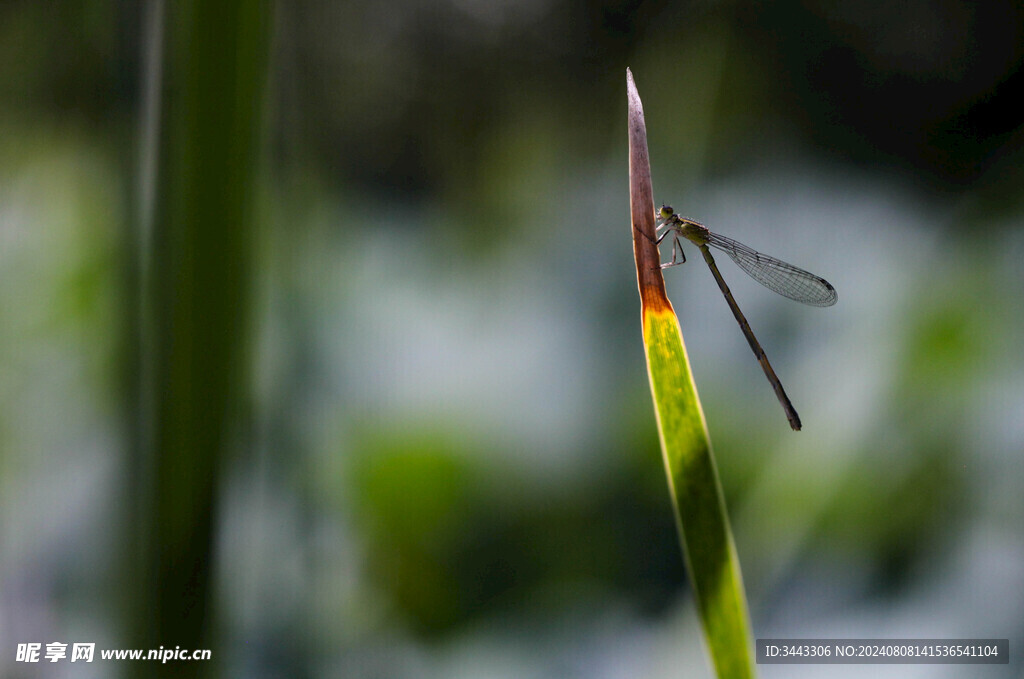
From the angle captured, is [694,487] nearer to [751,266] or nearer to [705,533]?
[705,533]

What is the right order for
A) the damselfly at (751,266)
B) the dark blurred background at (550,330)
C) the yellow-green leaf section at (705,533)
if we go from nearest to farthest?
1. the yellow-green leaf section at (705,533)
2. the dark blurred background at (550,330)
3. the damselfly at (751,266)

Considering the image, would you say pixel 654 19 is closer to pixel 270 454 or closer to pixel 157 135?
pixel 270 454

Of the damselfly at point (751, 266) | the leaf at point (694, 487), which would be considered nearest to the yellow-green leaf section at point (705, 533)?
the leaf at point (694, 487)

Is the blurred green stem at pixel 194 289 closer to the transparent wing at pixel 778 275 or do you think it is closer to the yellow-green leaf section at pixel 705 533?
the yellow-green leaf section at pixel 705 533

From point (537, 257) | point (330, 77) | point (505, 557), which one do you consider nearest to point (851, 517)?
point (505, 557)

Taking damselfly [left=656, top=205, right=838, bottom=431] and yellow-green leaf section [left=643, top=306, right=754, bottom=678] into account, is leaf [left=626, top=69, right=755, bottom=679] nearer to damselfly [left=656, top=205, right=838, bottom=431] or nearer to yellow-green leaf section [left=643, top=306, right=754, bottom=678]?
yellow-green leaf section [left=643, top=306, right=754, bottom=678]

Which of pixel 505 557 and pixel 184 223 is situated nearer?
pixel 184 223

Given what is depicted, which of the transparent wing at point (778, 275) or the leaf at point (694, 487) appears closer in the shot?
the leaf at point (694, 487)

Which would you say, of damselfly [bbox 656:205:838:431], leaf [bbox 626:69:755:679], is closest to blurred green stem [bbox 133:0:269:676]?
leaf [bbox 626:69:755:679]
